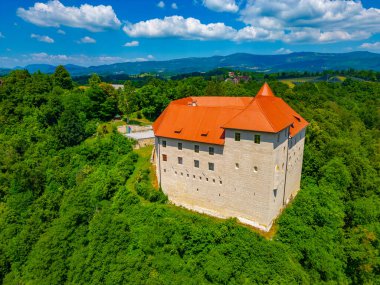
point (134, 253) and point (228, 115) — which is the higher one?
point (228, 115)

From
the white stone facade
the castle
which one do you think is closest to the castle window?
the castle

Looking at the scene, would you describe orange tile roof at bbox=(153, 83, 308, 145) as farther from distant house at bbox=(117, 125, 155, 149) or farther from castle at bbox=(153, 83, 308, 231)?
distant house at bbox=(117, 125, 155, 149)

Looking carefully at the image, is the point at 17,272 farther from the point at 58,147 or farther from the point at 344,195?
the point at 344,195

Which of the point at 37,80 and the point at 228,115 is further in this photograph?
the point at 37,80

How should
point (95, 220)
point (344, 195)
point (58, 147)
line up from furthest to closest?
point (58, 147), point (344, 195), point (95, 220)

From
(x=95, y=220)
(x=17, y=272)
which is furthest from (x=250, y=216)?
(x=17, y=272)

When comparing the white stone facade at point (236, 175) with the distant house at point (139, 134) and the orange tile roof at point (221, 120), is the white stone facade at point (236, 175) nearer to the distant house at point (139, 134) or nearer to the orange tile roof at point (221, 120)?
the orange tile roof at point (221, 120)

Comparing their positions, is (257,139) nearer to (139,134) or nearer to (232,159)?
(232,159)
